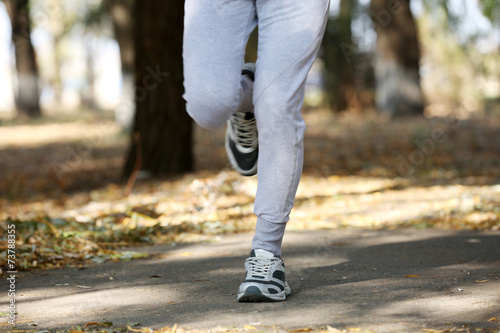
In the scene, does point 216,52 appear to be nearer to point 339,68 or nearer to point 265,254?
point 265,254

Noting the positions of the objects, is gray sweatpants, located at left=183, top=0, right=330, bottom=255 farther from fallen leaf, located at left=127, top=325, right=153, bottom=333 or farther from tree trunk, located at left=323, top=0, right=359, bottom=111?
tree trunk, located at left=323, top=0, right=359, bottom=111

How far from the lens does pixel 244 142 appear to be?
268 cm

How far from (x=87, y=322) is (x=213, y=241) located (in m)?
1.64

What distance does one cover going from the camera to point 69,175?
27.3ft

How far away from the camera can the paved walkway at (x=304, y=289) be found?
1.97 metres

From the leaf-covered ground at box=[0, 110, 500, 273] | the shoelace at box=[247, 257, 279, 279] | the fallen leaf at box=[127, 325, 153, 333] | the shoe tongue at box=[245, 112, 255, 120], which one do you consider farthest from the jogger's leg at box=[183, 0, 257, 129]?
the leaf-covered ground at box=[0, 110, 500, 273]

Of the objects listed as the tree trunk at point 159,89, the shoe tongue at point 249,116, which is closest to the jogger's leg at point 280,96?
the shoe tongue at point 249,116

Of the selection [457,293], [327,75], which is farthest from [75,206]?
[327,75]

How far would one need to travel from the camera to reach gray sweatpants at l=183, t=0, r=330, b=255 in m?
2.24

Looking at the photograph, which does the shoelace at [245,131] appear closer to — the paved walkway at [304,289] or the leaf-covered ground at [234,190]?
the paved walkway at [304,289]

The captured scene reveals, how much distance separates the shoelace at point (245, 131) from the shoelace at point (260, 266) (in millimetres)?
561

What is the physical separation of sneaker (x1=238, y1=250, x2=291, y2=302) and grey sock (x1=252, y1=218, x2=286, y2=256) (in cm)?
2

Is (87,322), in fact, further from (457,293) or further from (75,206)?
(75,206)

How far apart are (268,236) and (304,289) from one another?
10.5 inches
